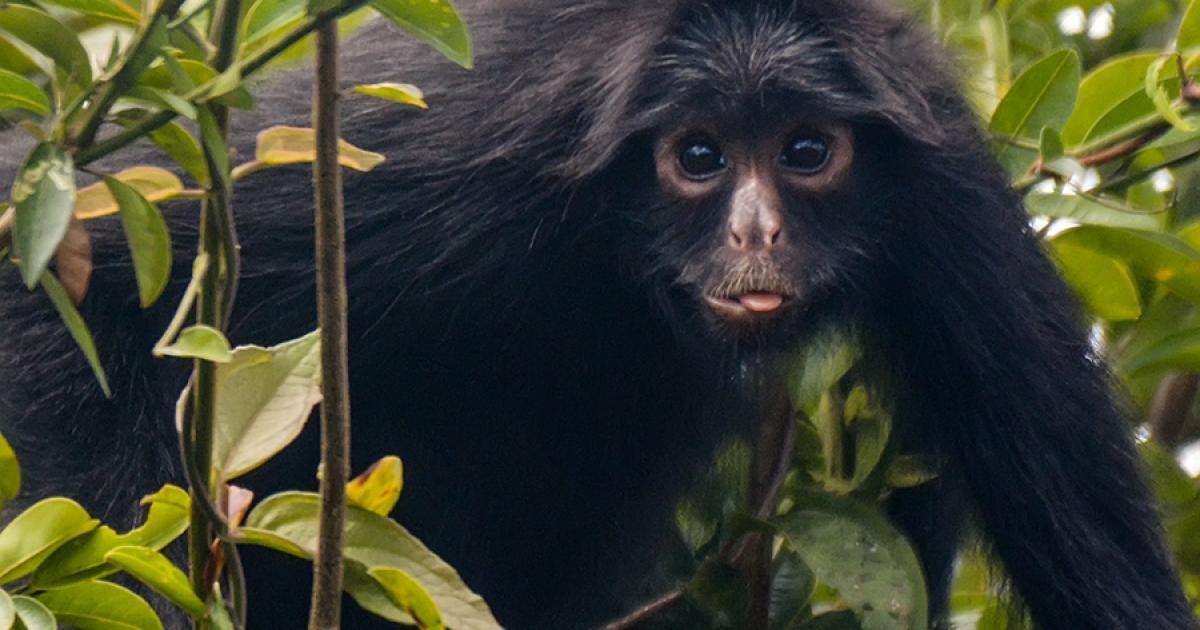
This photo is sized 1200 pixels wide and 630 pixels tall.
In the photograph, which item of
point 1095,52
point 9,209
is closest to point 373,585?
point 9,209

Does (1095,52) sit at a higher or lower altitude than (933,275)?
higher

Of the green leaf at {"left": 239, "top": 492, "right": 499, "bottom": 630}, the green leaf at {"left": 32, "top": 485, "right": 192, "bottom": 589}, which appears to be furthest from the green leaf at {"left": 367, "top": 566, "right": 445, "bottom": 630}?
the green leaf at {"left": 32, "top": 485, "right": 192, "bottom": 589}

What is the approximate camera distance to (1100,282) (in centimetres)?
421

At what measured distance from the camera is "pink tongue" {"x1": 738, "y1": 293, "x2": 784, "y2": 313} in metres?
3.78

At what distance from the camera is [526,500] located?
4656mm

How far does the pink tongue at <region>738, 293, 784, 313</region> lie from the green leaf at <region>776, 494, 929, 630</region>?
409 mm

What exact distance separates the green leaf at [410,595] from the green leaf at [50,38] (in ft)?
2.30

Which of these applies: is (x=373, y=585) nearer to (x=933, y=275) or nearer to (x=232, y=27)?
(x=232, y=27)

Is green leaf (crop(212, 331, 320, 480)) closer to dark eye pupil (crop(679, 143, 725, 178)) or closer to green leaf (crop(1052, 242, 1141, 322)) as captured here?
dark eye pupil (crop(679, 143, 725, 178))

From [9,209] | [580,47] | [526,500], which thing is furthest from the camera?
[526,500]

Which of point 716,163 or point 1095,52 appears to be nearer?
point 716,163

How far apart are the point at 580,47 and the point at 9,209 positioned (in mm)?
2271

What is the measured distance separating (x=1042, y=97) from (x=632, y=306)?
1194mm

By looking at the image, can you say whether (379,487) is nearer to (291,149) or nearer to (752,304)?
(291,149)
